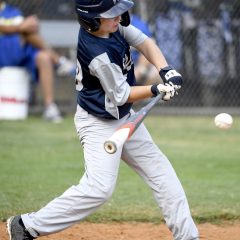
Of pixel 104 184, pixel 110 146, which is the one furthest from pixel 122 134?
pixel 104 184

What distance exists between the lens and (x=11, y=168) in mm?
8344

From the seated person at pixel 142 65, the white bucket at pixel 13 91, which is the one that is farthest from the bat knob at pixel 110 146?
the white bucket at pixel 13 91

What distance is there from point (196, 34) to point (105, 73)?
7.85 meters

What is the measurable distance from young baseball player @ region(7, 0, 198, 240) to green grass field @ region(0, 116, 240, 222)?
4.40 feet

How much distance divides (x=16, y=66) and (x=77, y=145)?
2507mm

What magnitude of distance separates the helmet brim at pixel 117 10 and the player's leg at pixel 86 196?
0.76 metres

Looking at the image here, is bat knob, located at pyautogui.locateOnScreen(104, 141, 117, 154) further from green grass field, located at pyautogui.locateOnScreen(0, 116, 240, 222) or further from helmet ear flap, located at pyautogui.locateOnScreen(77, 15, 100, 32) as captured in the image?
green grass field, located at pyautogui.locateOnScreen(0, 116, 240, 222)

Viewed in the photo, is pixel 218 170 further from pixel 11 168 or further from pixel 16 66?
pixel 16 66

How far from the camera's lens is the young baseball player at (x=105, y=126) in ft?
15.4

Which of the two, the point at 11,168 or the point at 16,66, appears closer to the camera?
the point at 11,168

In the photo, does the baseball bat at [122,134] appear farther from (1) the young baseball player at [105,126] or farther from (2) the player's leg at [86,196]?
(2) the player's leg at [86,196]

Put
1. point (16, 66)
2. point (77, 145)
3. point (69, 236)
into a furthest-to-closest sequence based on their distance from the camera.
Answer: point (16, 66)
point (77, 145)
point (69, 236)

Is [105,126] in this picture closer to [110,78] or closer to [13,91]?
[110,78]

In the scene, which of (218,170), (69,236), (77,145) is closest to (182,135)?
(77,145)
